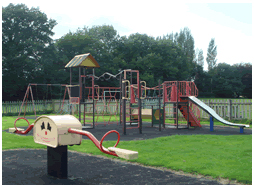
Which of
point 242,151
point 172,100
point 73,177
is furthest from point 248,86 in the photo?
point 73,177

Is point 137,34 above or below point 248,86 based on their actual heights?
above

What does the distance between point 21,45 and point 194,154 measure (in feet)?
103

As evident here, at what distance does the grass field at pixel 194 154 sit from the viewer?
5.67 m

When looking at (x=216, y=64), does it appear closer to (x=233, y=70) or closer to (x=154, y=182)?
(x=233, y=70)

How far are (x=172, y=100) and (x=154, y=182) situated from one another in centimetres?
1038

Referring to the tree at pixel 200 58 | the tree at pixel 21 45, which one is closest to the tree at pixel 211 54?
the tree at pixel 200 58

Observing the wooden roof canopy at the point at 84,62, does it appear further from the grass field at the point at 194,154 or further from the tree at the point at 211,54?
the tree at the point at 211,54

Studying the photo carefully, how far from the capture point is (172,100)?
49.6 feet

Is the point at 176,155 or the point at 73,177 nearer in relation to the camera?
the point at 73,177

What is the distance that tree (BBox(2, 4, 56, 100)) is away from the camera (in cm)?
3319

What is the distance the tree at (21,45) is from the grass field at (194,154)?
2485cm

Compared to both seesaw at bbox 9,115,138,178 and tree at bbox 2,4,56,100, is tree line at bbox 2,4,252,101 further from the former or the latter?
seesaw at bbox 9,115,138,178

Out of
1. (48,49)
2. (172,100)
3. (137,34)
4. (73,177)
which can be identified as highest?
(137,34)

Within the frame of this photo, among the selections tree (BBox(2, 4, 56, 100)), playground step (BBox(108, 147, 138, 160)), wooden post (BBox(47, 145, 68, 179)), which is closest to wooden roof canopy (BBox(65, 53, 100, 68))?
wooden post (BBox(47, 145, 68, 179))
